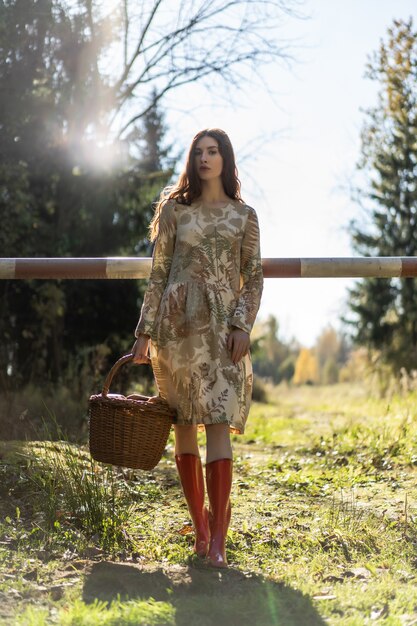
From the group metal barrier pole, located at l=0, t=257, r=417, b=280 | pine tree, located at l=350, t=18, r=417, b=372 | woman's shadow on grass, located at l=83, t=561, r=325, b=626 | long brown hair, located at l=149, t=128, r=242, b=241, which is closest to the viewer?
woman's shadow on grass, located at l=83, t=561, r=325, b=626

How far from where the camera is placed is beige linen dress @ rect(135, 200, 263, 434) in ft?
11.6

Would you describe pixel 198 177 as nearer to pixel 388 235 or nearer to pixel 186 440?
pixel 186 440

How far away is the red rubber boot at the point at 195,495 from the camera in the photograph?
11.7 feet

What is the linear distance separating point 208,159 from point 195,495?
59.0 inches

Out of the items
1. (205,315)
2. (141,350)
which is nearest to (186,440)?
(141,350)

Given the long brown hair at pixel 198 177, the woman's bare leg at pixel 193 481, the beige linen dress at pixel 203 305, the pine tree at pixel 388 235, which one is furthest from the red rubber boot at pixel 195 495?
the pine tree at pixel 388 235

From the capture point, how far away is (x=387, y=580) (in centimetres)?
324

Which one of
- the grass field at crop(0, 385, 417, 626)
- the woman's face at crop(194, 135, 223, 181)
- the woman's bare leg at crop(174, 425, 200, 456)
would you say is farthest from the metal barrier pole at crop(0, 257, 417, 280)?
the woman's bare leg at crop(174, 425, 200, 456)

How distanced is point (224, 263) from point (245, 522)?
140 centimetres

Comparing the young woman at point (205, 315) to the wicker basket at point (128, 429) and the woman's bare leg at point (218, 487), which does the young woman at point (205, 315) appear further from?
the wicker basket at point (128, 429)

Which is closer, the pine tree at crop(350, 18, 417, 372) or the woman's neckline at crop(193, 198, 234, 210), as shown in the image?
the woman's neckline at crop(193, 198, 234, 210)

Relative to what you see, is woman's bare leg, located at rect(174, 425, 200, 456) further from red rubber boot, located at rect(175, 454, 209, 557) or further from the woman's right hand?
the woman's right hand

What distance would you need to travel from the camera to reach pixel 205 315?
140 inches

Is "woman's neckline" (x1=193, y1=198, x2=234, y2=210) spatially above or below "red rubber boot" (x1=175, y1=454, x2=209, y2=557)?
above
